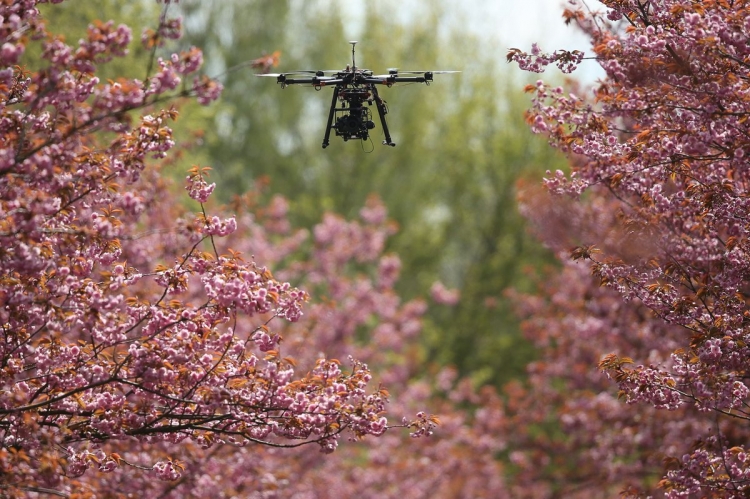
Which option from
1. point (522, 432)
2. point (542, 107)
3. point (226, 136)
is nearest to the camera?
point (542, 107)

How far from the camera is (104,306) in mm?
6117

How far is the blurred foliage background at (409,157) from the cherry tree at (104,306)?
1991 centimetres

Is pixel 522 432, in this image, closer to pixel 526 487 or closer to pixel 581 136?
pixel 526 487

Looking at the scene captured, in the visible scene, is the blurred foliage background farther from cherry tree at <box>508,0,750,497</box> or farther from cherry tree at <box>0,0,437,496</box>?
cherry tree at <box>0,0,437,496</box>

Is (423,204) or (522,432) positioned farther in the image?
(423,204)

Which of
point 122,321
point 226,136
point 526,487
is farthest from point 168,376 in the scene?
point 226,136

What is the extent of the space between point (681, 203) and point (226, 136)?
22.4m

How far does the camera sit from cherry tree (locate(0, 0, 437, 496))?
582cm

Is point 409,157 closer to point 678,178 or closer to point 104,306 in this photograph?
point 678,178

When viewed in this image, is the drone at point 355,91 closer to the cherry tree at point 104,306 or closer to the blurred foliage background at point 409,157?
the cherry tree at point 104,306

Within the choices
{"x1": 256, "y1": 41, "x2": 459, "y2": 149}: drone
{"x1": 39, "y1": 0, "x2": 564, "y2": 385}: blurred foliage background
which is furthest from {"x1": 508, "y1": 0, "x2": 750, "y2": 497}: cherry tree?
{"x1": 39, "y1": 0, "x2": 564, "y2": 385}: blurred foliage background

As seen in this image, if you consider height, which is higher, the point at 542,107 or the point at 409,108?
the point at 409,108

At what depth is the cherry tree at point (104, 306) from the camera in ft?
19.1

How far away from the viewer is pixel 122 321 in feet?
21.6
